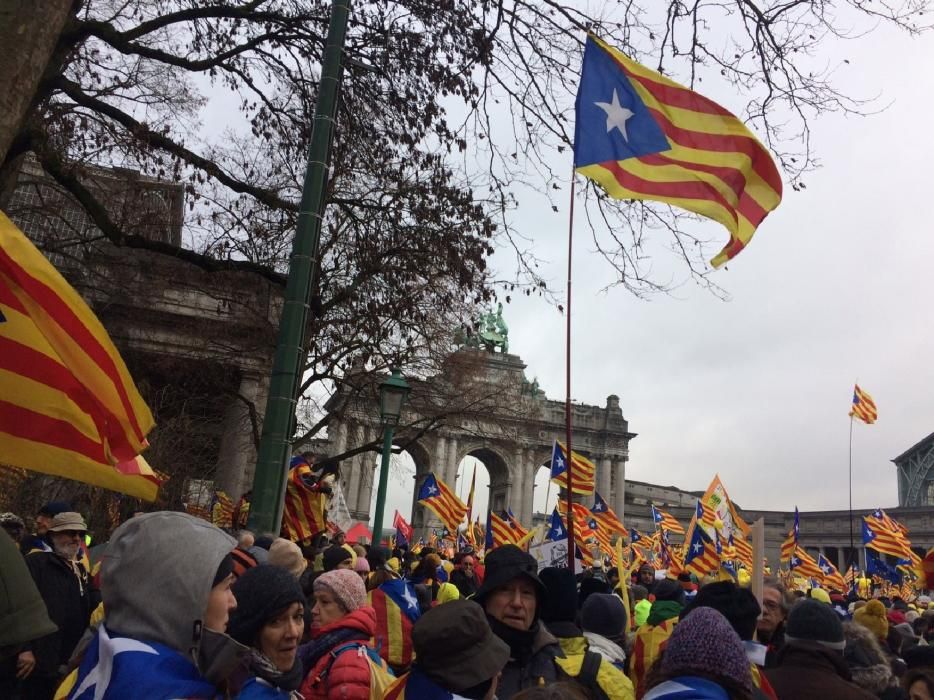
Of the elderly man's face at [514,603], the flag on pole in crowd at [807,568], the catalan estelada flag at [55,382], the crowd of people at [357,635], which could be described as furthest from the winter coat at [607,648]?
the flag on pole in crowd at [807,568]

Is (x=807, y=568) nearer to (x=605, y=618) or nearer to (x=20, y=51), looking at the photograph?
(x=605, y=618)

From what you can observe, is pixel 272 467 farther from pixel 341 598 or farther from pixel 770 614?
pixel 770 614

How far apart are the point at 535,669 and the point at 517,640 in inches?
5.8

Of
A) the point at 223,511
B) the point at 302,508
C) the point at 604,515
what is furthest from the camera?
the point at 604,515

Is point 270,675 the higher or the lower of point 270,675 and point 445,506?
the lower

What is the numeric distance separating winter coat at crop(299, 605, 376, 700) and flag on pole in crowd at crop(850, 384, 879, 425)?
32.7 metres

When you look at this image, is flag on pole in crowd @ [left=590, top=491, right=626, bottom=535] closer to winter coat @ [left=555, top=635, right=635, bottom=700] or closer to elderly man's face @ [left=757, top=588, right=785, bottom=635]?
elderly man's face @ [left=757, top=588, right=785, bottom=635]

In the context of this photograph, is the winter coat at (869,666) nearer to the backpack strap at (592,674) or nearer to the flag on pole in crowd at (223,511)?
the backpack strap at (592,674)

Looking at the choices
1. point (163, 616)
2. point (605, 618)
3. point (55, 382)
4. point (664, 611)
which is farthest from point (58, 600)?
point (163, 616)

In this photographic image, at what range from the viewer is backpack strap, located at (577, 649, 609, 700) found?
3.44 m

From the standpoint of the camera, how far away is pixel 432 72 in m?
9.27

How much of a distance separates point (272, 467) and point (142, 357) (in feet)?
48.5

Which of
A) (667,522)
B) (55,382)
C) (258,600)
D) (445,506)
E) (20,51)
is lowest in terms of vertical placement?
(258,600)

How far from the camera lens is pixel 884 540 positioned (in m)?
24.9
